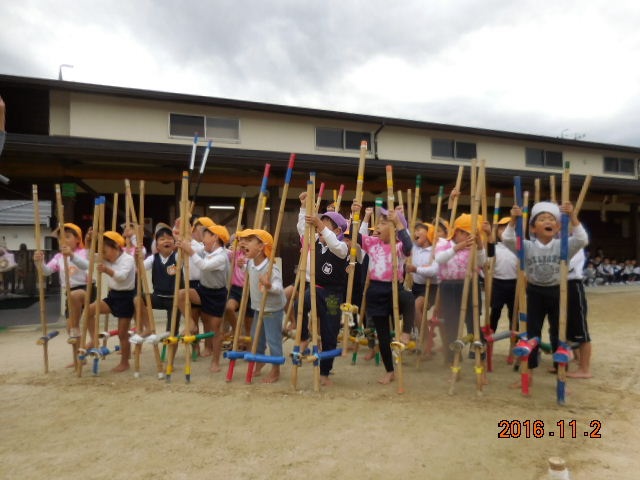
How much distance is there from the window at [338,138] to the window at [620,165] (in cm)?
1157

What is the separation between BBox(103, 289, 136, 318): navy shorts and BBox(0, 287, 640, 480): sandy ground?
0.69 m

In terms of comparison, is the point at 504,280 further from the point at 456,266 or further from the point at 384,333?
the point at 384,333

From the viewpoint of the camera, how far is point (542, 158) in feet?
56.5

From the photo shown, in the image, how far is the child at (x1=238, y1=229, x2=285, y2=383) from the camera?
185 inches

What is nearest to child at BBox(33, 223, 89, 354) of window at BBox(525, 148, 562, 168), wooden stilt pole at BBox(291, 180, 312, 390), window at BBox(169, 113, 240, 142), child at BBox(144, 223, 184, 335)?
child at BBox(144, 223, 184, 335)

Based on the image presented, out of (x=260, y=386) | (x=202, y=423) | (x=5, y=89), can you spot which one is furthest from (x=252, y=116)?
(x=202, y=423)

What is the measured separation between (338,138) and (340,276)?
31.7ft

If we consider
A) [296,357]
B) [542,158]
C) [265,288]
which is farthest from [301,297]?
[542,158]

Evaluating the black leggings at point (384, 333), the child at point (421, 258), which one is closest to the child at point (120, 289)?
the black leggings at point (384, 333)

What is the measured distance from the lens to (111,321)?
29.6ft

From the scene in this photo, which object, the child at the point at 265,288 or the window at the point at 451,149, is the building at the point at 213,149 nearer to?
the window at the point at 451,149

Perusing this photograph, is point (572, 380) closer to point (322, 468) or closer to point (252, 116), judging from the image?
point (322, 468)

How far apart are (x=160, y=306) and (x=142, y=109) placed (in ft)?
25.9

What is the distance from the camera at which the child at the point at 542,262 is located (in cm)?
428
